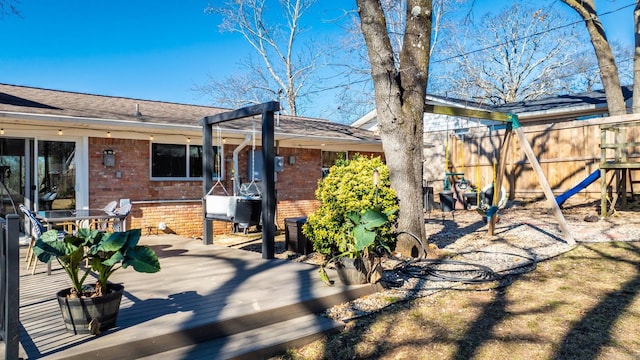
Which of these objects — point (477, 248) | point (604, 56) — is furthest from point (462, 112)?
point (604, 56)

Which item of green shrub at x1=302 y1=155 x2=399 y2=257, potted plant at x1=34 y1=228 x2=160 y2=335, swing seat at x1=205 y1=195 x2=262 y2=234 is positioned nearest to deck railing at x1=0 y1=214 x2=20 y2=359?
potted plant at x1=34 y1=228 x2=160 y2=335

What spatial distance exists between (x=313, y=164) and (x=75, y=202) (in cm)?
600

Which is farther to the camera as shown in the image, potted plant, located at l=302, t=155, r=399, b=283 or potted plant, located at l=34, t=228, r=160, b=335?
potted plant, located at l=302, t=155, r=399, b=283

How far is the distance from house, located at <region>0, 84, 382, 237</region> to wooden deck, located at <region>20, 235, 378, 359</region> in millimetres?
2707

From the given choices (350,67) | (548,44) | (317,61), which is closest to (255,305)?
(350,67)

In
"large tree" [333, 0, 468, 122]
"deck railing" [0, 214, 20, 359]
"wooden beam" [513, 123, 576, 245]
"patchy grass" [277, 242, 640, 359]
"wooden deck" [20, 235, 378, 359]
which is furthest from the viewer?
"large tree" [333, 0, 468, 122]

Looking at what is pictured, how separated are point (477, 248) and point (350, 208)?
2.94m

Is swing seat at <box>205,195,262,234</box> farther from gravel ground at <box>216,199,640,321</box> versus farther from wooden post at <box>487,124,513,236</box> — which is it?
wooden post at <box>487,124,513,236</box>

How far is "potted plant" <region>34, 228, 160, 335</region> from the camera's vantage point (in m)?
3.17

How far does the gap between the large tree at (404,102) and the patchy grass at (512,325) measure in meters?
1.70

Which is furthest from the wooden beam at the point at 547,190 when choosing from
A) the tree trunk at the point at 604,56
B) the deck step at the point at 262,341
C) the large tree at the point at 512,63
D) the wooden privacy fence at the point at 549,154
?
the large tree at the point at 512,63

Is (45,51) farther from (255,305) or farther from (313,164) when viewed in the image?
(255,305)

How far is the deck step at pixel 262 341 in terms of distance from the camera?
3270 mm

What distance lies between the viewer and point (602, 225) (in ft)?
27.6
